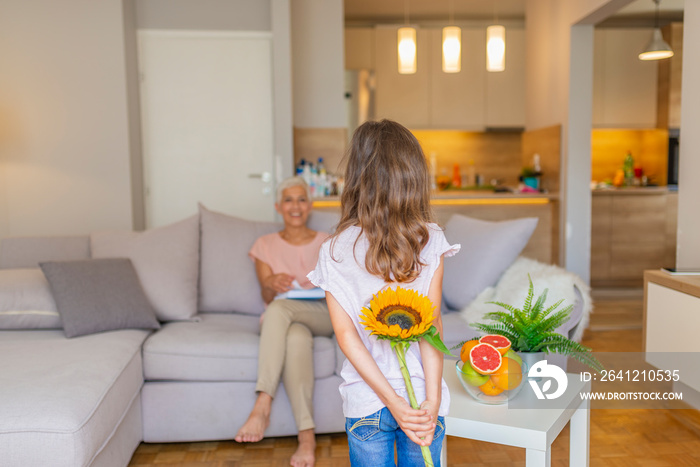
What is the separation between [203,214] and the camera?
10.1 feet

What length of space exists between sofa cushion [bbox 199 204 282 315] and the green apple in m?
1.55

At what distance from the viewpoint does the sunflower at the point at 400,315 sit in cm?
111

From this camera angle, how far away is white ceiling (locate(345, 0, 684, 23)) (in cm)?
566

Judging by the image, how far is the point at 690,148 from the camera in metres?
2.97

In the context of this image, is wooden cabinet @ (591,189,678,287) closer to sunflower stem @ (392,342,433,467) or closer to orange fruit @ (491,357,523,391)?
orange fruit @ (491,357,523,391)

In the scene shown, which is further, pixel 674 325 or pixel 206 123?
pixel 206 123

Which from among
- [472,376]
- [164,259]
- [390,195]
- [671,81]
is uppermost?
[671,81]

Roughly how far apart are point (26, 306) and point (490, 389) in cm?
200

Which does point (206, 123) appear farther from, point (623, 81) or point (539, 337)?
point (623, 81)

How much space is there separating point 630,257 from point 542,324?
170 inches

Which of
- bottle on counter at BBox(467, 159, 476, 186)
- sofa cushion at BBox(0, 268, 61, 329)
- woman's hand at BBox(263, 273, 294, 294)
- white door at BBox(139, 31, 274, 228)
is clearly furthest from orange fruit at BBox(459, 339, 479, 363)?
bottle on counter at BBox(467, 159, 476, 186)

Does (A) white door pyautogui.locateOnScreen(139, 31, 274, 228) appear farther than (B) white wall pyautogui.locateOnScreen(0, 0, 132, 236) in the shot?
Yes

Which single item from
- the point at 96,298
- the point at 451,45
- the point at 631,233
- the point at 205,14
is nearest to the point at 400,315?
the point at 96,298

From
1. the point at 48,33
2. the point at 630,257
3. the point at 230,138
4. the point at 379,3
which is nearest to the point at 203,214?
the point at 230,138
